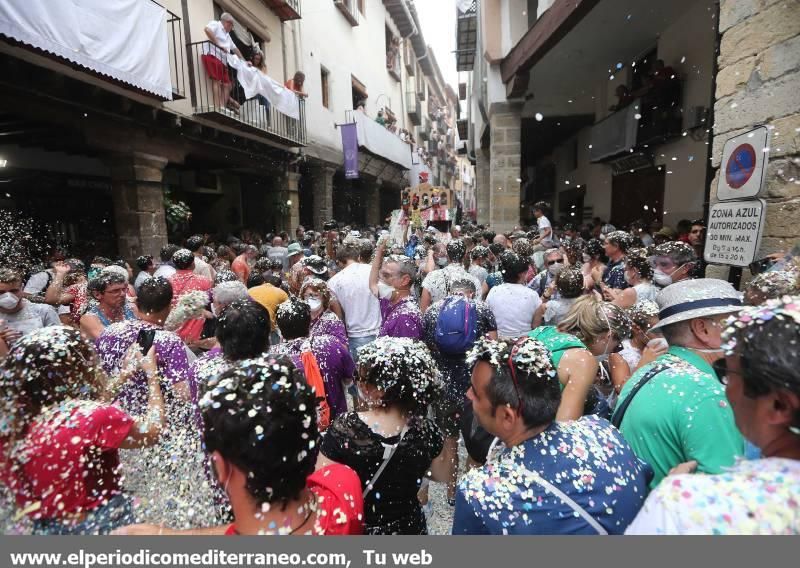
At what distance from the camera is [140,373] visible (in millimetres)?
2271

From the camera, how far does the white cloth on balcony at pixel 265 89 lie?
340 inches

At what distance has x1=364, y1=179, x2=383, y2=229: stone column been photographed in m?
18.9

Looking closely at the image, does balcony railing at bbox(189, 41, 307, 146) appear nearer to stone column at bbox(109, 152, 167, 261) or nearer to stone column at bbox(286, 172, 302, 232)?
stone column at bbox(286, 172, 302, 232)

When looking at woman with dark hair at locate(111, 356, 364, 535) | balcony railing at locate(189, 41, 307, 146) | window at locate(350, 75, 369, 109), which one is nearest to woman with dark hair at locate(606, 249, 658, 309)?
woman with dark hair at locate(111, 356, 364, 535)

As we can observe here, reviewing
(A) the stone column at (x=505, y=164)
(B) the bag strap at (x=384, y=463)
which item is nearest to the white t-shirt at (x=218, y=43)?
(A) the stone column at (x=505, y=164)

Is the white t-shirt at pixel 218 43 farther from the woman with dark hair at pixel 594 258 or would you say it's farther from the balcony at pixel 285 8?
the woman with dark hair at pixel 594 258

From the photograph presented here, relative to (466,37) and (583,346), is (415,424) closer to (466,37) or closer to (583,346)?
(583,346)

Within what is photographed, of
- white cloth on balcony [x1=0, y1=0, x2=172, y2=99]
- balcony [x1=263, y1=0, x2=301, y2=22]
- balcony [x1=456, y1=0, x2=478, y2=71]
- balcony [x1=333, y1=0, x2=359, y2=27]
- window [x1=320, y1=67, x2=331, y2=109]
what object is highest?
balcony [x1=333, y1=0, x2=359, y2=27]

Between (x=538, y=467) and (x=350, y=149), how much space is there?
1467 cm

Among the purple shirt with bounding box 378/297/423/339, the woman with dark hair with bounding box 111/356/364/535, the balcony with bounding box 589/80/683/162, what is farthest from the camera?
the balcony with bounding box 589/80/683/162

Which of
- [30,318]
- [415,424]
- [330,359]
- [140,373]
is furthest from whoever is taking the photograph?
[30,318]

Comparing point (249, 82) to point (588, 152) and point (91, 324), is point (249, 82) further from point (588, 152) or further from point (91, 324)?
point (588, 152)

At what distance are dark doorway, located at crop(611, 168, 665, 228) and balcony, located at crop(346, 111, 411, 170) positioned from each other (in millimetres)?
8496

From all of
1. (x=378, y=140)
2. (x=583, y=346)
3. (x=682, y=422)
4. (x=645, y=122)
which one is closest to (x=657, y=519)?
(x=682, y=422)
